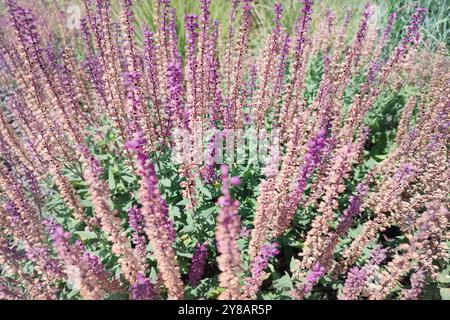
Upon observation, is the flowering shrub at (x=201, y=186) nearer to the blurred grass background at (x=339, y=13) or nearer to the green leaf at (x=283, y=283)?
the green leaf at (x=283, y=283)

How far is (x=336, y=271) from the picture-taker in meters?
3.87

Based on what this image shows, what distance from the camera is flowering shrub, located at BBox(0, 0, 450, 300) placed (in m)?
3.04

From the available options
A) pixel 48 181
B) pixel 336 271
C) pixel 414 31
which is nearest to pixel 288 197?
pixel 336 271

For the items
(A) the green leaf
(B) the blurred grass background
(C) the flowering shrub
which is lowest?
(A) the green leaf

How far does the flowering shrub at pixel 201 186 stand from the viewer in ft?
9.97

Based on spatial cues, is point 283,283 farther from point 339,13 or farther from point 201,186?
point 339,13

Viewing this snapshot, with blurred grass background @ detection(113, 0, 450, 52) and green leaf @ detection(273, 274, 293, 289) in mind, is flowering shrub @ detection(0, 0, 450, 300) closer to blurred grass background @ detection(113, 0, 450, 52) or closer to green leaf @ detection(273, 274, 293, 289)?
green leaf @ detection(273, 274, 293, 289)

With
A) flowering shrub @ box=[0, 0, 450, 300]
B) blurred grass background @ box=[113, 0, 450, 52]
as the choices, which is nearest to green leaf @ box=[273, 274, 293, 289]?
flowering shrub @ box=[0, 0, 450, 300]

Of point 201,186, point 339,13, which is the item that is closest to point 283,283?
point 201,186

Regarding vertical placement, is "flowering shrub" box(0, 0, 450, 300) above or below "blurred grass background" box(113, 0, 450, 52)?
below

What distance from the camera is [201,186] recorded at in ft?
13.8

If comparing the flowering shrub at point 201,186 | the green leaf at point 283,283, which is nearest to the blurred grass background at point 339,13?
the flowering shrub at point 201,186
